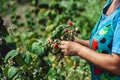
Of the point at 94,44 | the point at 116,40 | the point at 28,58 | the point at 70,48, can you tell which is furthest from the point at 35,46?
the point at 116,40

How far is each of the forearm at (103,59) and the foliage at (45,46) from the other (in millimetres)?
407

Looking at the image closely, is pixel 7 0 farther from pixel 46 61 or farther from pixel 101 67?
pixel 101 67

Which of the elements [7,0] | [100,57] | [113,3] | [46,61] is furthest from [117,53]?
[7,0]

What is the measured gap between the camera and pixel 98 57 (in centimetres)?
299

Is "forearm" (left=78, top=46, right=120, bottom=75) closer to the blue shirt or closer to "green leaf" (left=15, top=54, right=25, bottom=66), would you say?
the blue shirt

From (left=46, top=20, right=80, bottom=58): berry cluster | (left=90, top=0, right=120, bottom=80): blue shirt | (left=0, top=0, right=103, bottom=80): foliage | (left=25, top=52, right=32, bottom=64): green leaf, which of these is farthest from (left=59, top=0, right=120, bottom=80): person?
(left=25, top=52, right=32, bottom=64): green leaf

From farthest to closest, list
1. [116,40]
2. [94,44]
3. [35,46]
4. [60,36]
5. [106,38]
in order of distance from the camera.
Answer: [35,46]
[60,36]
[94,44]
[106,38]
[116,40]

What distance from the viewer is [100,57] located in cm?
299

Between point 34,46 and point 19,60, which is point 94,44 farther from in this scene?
point 19,60

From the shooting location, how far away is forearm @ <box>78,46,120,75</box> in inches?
115

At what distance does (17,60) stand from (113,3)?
99 cm

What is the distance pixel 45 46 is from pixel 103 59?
76cm

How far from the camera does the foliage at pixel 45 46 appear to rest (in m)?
3.63

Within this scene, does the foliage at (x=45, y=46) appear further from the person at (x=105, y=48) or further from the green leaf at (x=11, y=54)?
the person at (x=105, y=48)
